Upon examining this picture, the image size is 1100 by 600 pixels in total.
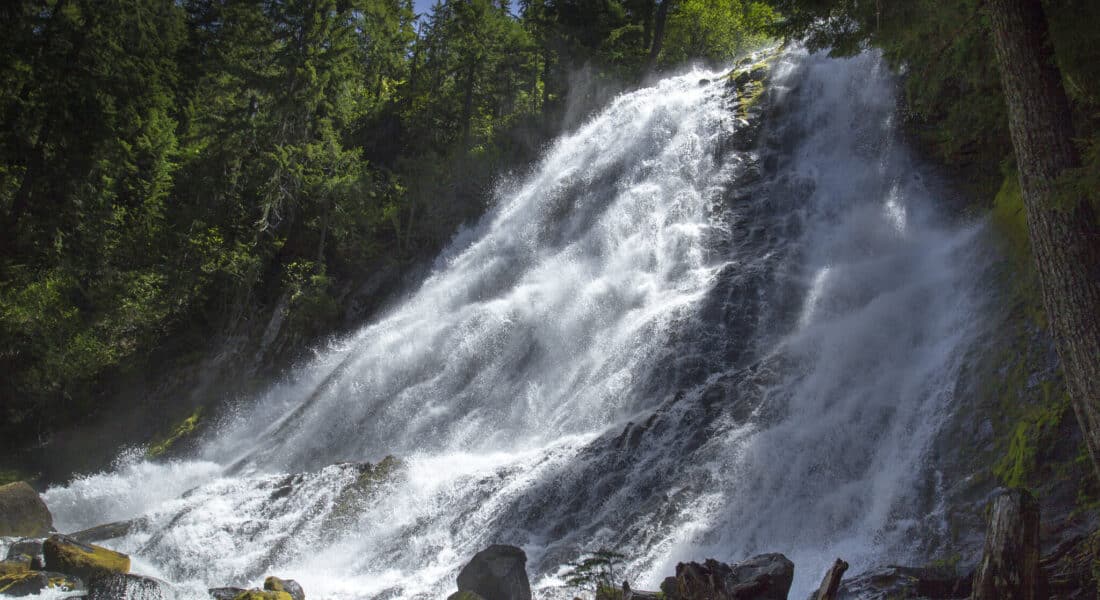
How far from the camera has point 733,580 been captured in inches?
264

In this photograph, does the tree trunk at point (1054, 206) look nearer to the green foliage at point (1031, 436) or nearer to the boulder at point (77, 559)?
the green foliage at point (1031, 436)

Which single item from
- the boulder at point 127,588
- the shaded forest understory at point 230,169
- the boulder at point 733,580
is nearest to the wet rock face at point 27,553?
the boulder at point 127,588

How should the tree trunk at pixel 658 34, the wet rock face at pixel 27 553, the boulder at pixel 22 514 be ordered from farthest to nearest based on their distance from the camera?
the tree trunk at pixel 658 34 < the boulder at pixel 22 514 < the wet rock face at pixel 27 553

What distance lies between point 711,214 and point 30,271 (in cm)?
1816

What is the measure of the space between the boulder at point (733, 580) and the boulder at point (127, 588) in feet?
22.7

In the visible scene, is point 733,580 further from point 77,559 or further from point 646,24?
point 646,24

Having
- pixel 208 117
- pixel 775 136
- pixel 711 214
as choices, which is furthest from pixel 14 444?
pixel 775 136

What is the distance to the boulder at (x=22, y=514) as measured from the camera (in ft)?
46.2

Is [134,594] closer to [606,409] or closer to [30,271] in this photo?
[606,409]

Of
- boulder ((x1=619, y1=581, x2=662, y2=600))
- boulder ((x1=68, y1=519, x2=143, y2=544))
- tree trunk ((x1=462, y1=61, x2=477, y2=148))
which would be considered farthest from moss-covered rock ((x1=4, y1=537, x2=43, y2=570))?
tree trunk ((x1=462, y1=61, x2=477, y2=148))

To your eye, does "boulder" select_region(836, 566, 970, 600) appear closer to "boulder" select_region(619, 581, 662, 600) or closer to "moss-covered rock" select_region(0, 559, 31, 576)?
"boulder" select_region(619, 581, 662, 600)

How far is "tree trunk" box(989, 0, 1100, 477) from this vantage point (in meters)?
5.49

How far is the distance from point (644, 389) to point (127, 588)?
8300 millimetres

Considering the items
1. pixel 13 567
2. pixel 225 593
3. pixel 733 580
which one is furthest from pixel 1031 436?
pixel 13 567
